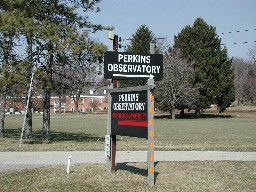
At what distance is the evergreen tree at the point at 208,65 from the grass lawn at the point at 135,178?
5705cm

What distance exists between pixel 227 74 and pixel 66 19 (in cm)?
5187

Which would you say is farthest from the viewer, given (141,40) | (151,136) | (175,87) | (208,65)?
(141,40)

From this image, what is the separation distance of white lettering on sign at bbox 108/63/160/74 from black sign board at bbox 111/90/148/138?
1.75 ft

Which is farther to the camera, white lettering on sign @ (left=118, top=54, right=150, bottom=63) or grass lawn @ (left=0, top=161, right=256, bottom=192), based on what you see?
white lettering on sign @ (left=118, top=54, right=150, bottom=63)

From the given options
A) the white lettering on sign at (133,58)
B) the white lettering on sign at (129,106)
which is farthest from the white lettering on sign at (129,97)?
the white lettering on sign at (133,58)

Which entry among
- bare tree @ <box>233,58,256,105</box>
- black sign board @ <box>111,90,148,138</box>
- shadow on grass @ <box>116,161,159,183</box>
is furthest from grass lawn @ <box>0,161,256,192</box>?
bare tree @ <box>233,58,256,105</box>

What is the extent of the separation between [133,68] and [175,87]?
182 ft

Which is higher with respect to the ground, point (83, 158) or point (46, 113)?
point (46, 113)

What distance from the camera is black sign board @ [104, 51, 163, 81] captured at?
9.92 m

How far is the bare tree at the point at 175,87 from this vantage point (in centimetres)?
6459

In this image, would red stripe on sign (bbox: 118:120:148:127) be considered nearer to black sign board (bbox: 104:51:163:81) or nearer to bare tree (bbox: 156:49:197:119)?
black sign board (bbox: 104:51:163:81)

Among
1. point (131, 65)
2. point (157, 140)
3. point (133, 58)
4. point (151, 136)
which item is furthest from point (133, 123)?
point (157, 140)

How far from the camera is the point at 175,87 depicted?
65000 millimetres

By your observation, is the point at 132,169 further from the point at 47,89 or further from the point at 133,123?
the point at 47,89
